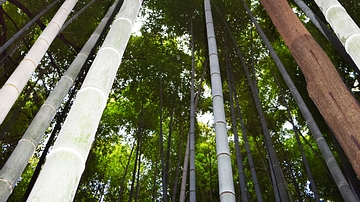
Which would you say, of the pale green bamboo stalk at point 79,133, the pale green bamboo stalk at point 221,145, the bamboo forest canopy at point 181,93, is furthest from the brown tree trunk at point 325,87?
the pale green bamboo stalk at point 79,133

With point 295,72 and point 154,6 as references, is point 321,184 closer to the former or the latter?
point 295,72

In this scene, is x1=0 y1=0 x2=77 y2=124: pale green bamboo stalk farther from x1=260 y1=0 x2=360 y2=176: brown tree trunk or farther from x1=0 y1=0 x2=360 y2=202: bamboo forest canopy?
x1=260 y1=0 x2=360 y2=176: brown tree trunk

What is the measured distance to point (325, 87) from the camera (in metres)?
1.49

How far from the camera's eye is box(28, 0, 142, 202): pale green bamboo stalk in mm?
764

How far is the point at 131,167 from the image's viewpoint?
668cm

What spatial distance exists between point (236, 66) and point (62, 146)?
16.0ft

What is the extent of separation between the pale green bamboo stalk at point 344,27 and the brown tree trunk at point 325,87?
0.58 feet

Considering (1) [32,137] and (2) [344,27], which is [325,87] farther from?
(1) [32,137]

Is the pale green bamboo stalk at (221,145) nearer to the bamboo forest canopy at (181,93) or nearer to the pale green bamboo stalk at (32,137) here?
the bamboo forest canopy at (181,93)

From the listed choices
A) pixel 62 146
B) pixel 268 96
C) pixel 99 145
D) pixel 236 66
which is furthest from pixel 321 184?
pixel 62 146

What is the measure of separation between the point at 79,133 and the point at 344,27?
3.83 ft

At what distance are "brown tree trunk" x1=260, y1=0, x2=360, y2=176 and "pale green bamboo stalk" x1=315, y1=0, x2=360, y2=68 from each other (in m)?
0.18

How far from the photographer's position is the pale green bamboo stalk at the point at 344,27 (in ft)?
4.29

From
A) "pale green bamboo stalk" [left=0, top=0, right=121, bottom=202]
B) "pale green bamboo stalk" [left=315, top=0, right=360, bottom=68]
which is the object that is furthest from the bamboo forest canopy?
"pale green bamboo stalk" [left=315, top=0, right=360, bottom=68]
